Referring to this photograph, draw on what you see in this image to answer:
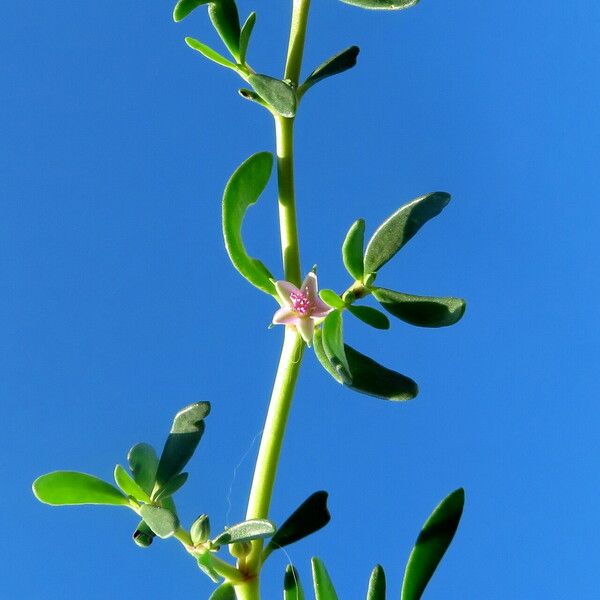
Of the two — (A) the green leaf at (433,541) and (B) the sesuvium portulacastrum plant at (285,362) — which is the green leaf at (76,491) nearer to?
(B) the sesuvium portulacastrum plant at (285,362)

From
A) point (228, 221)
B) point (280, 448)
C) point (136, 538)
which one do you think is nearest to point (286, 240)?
point (228, 221)

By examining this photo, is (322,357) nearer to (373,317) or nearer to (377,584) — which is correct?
(373,317)

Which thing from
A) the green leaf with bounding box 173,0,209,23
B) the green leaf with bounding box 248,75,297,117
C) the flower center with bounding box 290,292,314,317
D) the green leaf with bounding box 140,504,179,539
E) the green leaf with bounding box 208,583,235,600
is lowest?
the green leaf with bounding box 208,583,235,600

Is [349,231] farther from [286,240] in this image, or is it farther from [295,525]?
[295,525]

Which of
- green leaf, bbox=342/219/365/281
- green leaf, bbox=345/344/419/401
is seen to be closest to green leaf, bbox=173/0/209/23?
green leaf, bbox=342/219/365/281

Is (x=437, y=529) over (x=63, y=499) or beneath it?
beneath

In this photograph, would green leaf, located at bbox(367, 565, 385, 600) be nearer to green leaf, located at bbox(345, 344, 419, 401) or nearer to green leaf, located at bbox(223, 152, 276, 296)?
green leaf, located at bbox(345, 344, 419, 401)
